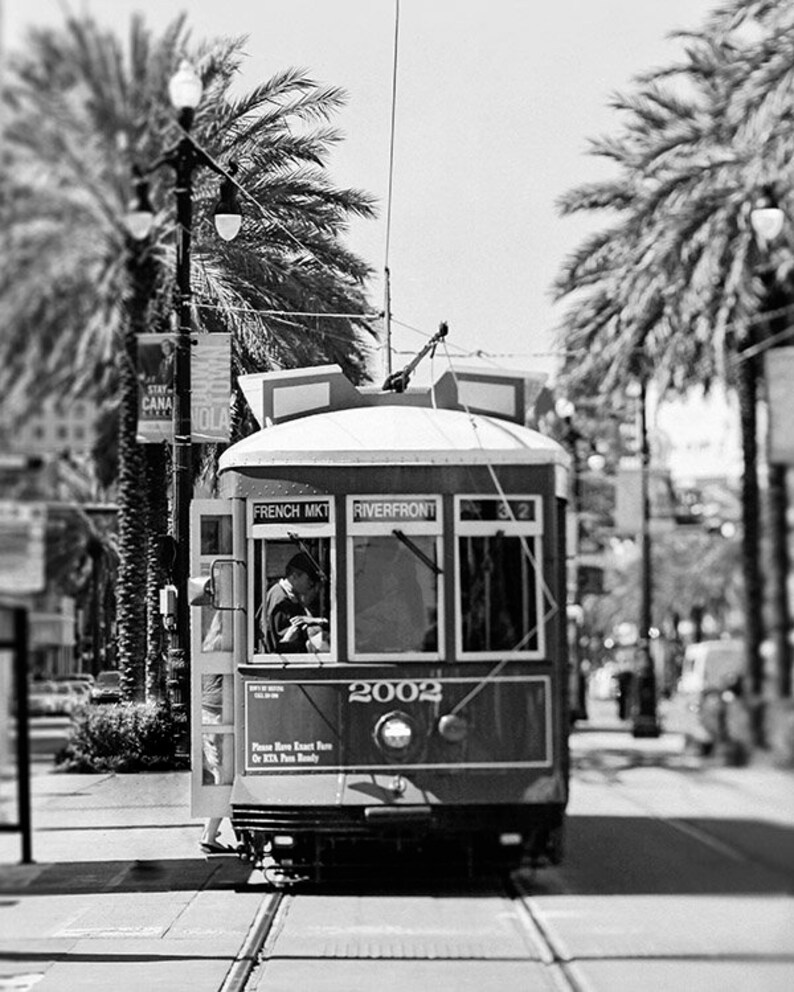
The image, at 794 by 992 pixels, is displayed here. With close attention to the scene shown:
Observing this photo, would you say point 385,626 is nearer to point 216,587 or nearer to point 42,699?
point 216,587

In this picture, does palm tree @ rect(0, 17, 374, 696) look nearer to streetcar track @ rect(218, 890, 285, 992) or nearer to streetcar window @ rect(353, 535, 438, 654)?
streetcar window @ rect(353, 535, 438, 654)

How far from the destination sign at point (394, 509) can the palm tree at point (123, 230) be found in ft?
0.64

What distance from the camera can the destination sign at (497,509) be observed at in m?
2.53

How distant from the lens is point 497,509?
254 centimetres

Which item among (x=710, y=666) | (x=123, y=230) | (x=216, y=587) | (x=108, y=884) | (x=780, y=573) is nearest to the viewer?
(x=780, y=573)

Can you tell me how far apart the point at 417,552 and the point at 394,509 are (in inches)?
3.1

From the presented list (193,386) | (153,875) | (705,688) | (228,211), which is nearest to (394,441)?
(193,386)

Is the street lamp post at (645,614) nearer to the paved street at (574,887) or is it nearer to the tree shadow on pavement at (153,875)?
the paved street at (574,887)

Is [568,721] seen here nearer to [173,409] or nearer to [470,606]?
[470,606]

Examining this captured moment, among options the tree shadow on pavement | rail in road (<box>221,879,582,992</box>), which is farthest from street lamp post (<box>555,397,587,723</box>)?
the tree shadow on pavement

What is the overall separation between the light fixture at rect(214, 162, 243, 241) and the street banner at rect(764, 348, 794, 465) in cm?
123

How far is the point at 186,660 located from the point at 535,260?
34.4 inches

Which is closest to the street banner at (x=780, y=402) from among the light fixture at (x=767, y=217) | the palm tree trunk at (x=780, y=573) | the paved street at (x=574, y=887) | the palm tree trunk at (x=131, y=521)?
the palm tree trunk at (x=780, y=573)

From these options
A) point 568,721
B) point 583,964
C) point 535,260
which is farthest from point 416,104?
point 583,964
